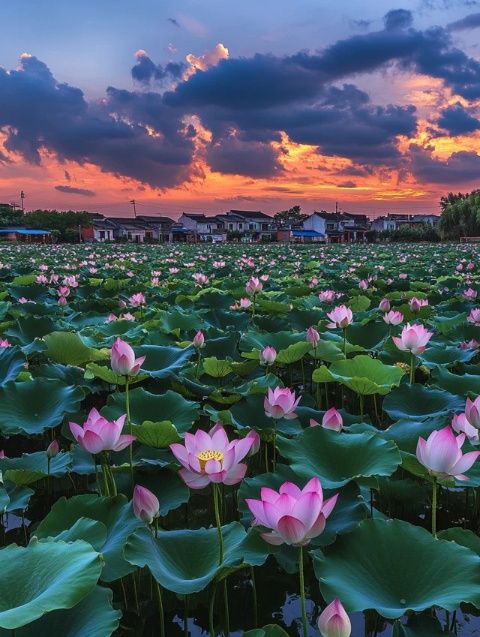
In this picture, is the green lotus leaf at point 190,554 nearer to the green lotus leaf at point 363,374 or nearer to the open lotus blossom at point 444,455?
the open lotus blossom at point 444,455

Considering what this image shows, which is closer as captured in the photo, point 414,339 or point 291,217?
point 414,339

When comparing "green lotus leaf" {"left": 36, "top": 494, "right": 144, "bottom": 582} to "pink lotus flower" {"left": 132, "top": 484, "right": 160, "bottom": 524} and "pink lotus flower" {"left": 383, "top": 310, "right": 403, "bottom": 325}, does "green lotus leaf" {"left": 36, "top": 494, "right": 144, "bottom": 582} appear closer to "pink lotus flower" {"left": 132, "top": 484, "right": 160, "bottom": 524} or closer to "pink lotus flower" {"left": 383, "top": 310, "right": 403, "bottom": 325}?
"pink lotus flower" {"left": 132, "top": 484, "right": 160, "bottom": 524}

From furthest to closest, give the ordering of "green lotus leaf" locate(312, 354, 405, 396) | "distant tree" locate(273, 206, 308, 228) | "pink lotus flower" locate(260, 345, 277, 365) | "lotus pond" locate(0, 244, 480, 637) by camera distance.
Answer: "distant tree" locate(273, 206, 308, 228), "pink lotus flower" locate(260, 345, 277, 365), "green lotus leaf" locate(312, 354, 405, 396), "lotus pond" locate(0, 244, 480, 637)

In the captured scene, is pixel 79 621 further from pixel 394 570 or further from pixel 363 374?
pixel 363 374

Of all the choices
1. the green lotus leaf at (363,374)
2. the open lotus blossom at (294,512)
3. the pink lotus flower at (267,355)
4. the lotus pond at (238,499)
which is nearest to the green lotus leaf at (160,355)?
the lotus pond at (238,499)

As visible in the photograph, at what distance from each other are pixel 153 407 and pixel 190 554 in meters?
1.01

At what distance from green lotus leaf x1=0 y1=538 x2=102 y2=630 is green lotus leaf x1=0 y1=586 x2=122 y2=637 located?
0.05m

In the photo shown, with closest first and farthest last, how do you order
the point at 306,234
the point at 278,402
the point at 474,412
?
the point at 474,412, the point at 278,402, the point at 306,234

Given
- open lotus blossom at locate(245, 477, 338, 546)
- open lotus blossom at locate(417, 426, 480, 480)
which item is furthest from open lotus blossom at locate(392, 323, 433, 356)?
open lotus blossom at locate(245, 477, 338, 546)

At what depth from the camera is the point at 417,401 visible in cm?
240

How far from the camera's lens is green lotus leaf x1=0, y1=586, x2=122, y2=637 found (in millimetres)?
1051

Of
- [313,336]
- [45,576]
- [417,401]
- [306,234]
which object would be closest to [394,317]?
[313,336]

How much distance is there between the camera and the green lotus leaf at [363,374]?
7.76 feet

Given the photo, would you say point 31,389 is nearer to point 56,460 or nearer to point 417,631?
point 56,460
